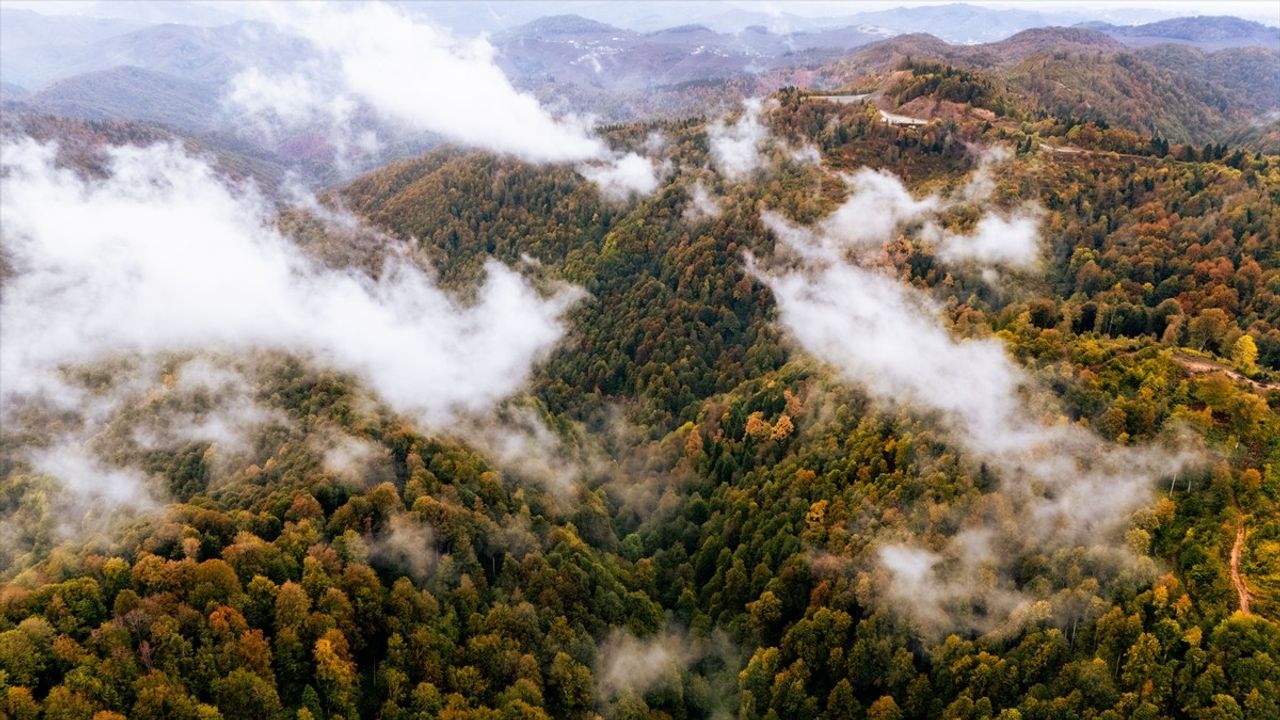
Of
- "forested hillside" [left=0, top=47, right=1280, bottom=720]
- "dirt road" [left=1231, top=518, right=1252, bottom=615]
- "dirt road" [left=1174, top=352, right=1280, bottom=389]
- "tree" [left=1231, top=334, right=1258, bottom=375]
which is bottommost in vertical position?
"forested hillside" [left=0, top=47, right=1280, bottom=720]

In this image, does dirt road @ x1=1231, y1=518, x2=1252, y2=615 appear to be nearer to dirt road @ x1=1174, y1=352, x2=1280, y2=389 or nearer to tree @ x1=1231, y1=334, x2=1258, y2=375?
dirt road @ x1=1174, y1=352, x2=1280, y2=389

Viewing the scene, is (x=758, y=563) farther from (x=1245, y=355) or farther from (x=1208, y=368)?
(x=1245, y=355)

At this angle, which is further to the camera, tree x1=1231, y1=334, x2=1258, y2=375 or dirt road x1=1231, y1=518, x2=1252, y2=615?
tree x1=1231, y1=334, x2=1258, y2=375

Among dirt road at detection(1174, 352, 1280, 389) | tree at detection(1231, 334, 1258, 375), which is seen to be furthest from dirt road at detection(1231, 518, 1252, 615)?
tree at detection(1231, 334, 1258, 375)

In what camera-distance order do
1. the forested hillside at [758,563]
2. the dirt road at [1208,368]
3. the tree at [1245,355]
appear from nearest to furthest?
the forested hillside at [758,563] < the dirt road at [1208,368] < the tree at [1245,355]

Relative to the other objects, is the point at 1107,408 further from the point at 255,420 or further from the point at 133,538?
the point at 255,420

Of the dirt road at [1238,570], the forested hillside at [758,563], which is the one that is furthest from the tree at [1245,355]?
the dirt road at [1238,570]

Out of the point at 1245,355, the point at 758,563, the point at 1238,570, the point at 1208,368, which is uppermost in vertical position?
the point at 1245,355

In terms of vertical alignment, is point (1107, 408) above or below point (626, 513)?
above

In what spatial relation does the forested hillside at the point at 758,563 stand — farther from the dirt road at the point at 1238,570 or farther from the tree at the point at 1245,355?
the tree at the point at 1245,355

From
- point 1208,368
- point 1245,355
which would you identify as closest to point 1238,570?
point 1208,368

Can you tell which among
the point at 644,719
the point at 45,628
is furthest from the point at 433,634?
the point at 45,628
